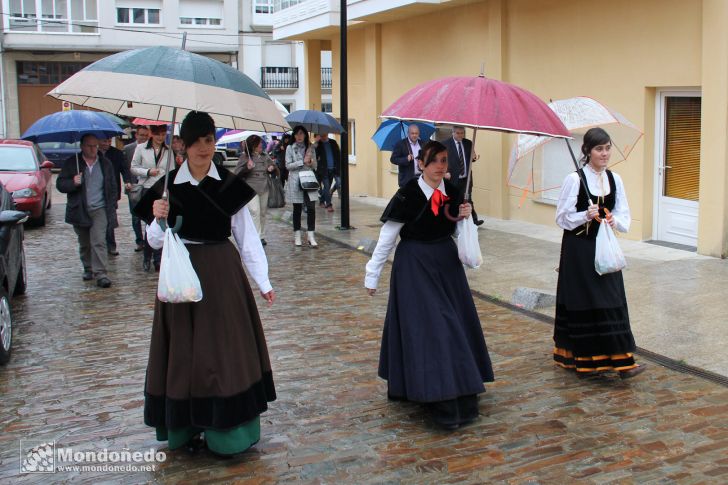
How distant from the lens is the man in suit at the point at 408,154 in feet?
40.5

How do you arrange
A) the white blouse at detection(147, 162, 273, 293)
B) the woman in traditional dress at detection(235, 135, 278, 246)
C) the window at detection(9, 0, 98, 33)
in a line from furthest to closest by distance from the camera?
the window at detection(9, 0, 98, 33) → the woman in traditional dress at detection(235, 135, 278, 246) → the white blouse at detection(147, 162, 273, 293)

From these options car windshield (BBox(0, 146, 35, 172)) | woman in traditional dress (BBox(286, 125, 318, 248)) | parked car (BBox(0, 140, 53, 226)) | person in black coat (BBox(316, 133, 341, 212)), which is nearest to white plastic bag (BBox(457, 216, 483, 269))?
woman in traditional dress (BBox(286, 125, 318, 248))

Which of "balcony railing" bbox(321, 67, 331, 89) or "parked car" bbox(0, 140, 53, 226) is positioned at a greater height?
"balcony railing" bbox(321, 67, 331, 89)

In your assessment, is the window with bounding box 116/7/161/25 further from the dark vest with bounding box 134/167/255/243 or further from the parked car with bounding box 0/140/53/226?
the dark vest with bounding box 134/167/255/243

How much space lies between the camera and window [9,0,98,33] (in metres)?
43.4

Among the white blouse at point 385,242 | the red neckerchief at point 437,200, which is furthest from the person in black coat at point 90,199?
the red neckerchief at point 437,200

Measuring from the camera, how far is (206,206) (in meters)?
4.84

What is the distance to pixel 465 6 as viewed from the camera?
15.8 m

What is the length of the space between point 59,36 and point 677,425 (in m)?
43.6

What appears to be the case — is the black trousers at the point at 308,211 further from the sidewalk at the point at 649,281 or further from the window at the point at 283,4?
the window at the point at 283,4

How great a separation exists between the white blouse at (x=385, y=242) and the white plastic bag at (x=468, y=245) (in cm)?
27

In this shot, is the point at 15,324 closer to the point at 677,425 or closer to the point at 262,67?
the point at 677,425

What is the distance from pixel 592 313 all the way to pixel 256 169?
721 centimetres

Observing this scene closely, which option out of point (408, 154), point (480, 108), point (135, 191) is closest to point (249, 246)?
point (480, 108)
